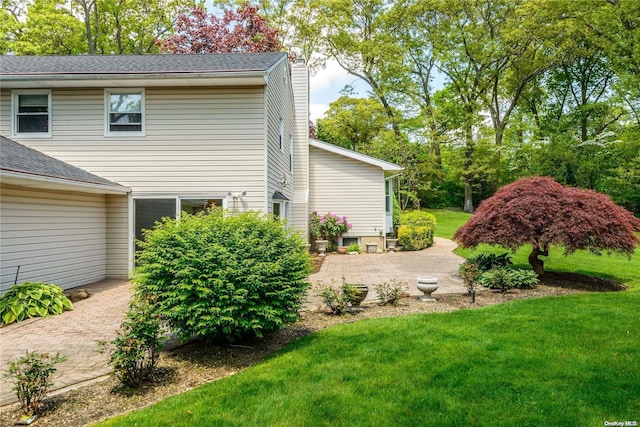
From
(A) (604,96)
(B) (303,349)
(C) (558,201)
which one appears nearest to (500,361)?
(B) (303,349)

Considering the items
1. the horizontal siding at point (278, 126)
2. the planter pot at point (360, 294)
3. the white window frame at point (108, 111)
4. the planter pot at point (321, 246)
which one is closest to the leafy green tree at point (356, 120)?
the horizontal siding at point (278, 126)

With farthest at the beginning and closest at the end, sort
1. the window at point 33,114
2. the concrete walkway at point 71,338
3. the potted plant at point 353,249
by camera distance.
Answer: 1. the potted plant at point 353,249
2. the window at point 33,114
3. the concrete walkway at point 71,338

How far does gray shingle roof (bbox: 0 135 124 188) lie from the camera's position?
7.25 metres

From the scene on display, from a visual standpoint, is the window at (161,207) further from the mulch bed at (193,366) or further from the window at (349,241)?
the window at (349,241)

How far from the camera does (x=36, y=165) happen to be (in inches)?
324

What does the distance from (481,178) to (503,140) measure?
4.14 meters

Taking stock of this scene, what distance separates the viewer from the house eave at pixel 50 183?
Answer: 6.74 m

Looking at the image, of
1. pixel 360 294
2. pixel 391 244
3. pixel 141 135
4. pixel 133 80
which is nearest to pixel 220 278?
pixel 360 294

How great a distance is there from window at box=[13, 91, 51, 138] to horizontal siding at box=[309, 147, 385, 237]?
10.0 meters

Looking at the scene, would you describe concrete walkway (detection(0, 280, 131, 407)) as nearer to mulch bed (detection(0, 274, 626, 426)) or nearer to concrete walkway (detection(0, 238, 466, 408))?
concrete walkway (detection(0, 238, 466, 408))

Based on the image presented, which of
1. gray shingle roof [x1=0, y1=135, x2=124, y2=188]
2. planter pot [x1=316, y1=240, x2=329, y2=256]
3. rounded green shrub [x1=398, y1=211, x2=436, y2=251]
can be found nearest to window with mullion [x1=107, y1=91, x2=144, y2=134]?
gray shingle roof [x1=0, y1=135, x2=124, y2=188]

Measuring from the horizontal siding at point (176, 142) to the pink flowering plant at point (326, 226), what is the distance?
6708 millimetres

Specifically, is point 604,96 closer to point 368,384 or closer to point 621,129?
point 621,129

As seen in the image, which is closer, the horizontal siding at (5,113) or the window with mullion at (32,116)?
the horizontal siding at (5,113)
